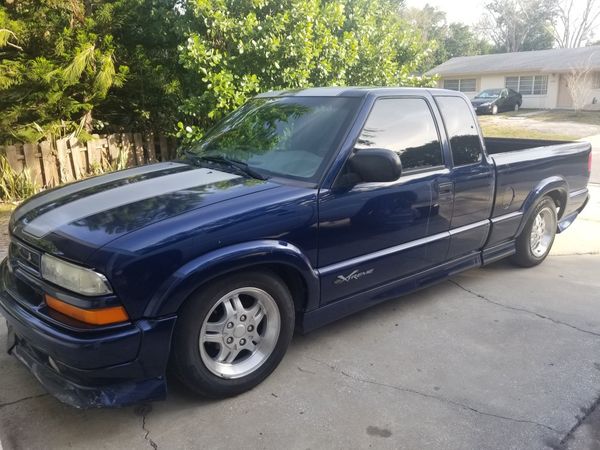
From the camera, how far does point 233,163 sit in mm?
3611

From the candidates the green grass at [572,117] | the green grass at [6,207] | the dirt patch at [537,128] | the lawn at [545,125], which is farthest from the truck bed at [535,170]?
the green grass at [572,117]

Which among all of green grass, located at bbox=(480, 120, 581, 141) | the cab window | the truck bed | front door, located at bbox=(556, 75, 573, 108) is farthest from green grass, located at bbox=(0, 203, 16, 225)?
front door, located at bbox=(556, 75, 573, 108)

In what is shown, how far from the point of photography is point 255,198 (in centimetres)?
299

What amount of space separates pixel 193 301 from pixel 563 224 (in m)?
4.71

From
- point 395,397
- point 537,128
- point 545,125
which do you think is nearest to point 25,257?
point 395,397

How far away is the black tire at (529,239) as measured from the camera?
5.14 m

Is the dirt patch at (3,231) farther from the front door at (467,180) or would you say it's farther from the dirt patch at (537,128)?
the dirt patch at (537,128)

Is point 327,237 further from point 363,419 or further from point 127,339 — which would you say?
point 127,339

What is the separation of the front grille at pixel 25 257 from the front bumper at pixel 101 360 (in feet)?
0.81

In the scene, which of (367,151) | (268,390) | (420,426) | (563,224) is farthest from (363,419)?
(563,224)

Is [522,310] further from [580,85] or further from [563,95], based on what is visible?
[563,95]

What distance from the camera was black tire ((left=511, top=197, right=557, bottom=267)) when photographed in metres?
5.14

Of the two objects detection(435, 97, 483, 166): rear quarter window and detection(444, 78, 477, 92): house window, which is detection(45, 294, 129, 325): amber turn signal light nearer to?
detection(435, 97, 483, 166): rear quarter window

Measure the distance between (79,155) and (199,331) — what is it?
671 cm
